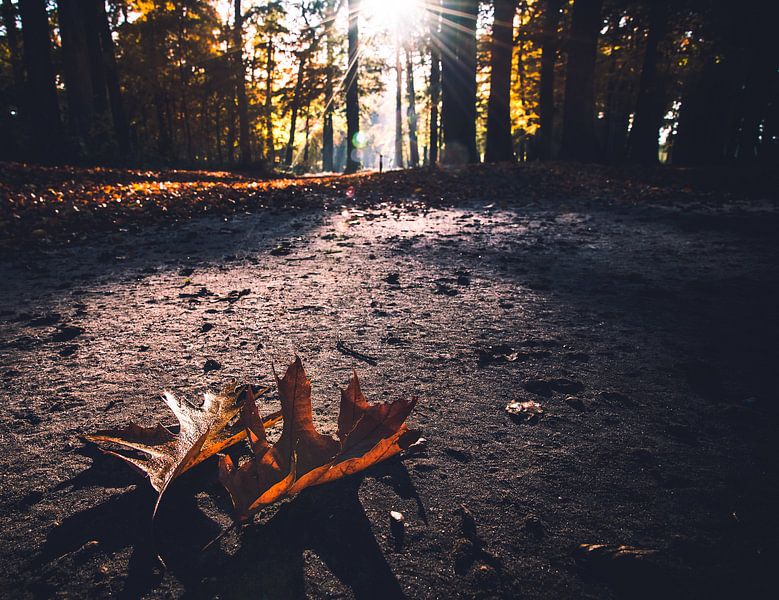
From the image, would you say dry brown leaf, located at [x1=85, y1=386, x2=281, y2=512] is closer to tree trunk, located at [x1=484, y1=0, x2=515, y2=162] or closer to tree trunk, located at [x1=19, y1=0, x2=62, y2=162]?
tree trunk, located at [x1=19, y1=0, x2=62, y2=162]

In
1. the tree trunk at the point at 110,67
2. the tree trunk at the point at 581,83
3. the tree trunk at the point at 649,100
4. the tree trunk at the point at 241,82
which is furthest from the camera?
the tree trunk at the point at 241,82

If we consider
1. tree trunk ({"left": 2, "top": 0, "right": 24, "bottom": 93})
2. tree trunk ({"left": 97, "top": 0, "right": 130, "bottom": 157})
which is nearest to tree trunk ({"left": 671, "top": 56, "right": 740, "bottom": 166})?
tree trunk ({"left": 97, "top": 0, "right": 130, "bottom": 157})

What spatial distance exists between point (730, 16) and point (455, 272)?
13.8 meters

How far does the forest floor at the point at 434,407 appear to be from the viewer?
0.95 m

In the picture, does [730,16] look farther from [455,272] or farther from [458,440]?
[458,440]

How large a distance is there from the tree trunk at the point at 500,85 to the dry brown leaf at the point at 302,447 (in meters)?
13.0

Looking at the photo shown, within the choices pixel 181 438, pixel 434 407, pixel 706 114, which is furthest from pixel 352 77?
pixel 181 438

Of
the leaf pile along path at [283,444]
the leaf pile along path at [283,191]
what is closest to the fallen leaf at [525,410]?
the leaf pile along path at [283,444]

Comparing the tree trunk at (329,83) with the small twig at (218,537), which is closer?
the small twig at (218,537)

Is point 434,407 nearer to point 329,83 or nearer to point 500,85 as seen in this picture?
point 500,85

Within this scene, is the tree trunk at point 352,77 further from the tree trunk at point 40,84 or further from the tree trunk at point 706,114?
the tree trunk at point 706,114

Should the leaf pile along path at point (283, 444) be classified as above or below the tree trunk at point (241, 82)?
below

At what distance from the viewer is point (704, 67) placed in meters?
13.9

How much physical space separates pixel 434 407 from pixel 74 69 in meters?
16.2
